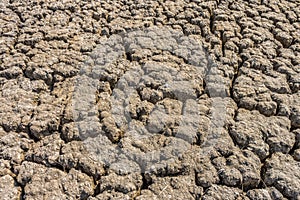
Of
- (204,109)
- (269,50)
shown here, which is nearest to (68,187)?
(204,109)

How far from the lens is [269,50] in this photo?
5.61ft

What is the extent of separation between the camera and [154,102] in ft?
4.97

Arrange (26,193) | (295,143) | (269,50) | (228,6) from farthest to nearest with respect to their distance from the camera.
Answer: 1. (228,6)
2. (269,50)
3. (295,143)
4. (26,193)

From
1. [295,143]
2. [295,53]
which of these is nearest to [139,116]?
[295,143]

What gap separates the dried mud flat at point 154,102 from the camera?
1321mm

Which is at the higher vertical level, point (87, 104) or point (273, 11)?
point (273, 11)

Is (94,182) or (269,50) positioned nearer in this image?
(94,182)

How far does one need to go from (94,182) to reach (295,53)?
977 mm

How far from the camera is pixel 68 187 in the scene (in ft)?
4.26

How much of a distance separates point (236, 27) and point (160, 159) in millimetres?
752

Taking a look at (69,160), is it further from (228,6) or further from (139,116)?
(228,6)

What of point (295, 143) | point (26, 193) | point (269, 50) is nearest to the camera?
point (26, 193)

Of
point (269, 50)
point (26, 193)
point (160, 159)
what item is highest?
point (269, 50)

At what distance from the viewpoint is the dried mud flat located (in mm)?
1321
